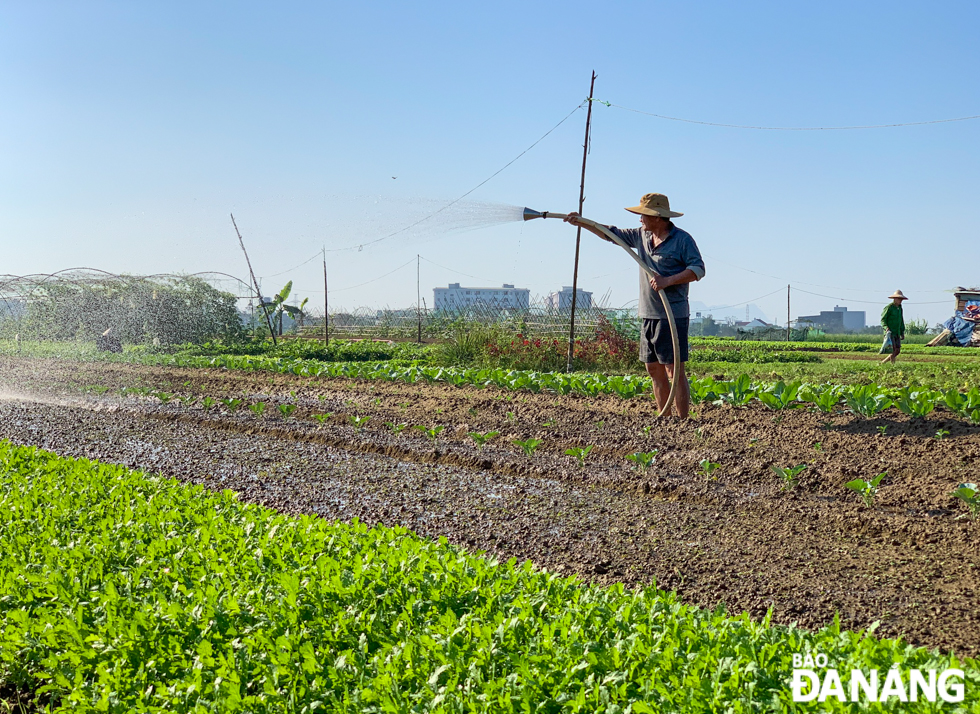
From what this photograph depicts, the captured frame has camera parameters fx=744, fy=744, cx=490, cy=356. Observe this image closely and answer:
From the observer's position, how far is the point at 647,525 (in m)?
3.58

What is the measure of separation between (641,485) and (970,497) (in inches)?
63.6

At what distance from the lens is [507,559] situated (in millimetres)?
3104

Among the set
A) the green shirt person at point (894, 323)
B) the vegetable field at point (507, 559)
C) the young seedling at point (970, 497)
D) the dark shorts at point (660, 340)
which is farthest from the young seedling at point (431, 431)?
the green shirt person at point (894, 323)

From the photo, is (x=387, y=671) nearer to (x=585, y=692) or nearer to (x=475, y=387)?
(x=585, y=692)

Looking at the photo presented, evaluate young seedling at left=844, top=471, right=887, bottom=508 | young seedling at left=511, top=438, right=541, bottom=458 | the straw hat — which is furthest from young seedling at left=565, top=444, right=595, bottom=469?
the straw hat

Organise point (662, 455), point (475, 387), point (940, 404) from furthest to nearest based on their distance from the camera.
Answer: point (475, 387), point (940, 404), point (662, 455)

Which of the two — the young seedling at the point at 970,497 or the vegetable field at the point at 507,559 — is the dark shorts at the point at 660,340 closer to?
the vegetable field at the point at 507,559

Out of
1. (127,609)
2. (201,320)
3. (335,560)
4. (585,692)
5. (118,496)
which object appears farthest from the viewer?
(201,320)

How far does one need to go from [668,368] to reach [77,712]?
477 cm

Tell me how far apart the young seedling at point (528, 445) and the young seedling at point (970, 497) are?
248cm

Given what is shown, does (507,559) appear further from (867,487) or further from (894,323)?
(894,323)

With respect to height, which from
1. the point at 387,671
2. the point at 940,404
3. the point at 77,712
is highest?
the point at 940,404

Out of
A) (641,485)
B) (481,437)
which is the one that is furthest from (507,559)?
(481,437)

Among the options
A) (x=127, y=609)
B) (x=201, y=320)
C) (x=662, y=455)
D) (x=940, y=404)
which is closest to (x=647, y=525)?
(x=662, y=455)
